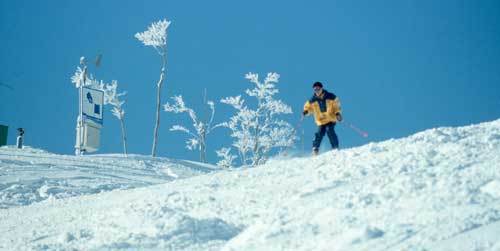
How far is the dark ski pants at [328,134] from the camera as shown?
43.8 feet

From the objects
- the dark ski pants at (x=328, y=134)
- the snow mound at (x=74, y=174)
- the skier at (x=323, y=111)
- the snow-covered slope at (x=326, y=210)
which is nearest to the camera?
the snow-covered slope at (x=326, y=210)

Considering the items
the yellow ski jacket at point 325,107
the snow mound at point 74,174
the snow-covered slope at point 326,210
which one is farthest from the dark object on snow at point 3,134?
the snow-covered slope at point 326,210

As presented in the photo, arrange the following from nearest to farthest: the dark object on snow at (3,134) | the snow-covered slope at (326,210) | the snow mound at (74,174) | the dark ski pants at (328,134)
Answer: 1. the snow-covered slope at (326,210)
2. the dark ski pants at (328,134)
3. the snow mound at (74,174)
4. the dark object on snow at (3,134)

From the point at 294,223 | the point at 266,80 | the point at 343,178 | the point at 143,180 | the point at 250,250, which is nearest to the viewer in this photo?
the point at 250,250

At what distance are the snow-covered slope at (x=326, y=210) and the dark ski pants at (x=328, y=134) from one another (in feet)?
9.35

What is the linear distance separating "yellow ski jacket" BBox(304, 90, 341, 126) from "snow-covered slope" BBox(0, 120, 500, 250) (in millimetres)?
2823

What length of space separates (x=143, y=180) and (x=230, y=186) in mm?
10060

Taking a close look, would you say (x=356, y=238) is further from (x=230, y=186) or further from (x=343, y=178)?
(x=230, y=186)

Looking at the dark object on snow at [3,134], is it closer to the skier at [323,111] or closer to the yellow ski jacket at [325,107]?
the skier at [323,111]

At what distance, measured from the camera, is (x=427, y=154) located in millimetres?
8359

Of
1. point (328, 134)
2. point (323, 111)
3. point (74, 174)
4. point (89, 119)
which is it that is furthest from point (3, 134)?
point (323, 111)

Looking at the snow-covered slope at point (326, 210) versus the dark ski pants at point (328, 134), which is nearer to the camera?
the snow-covered slope at point (326, 210)

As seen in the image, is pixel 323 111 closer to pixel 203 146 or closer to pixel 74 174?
pixel 74 174

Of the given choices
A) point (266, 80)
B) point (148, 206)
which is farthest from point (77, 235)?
point (266, 80)
